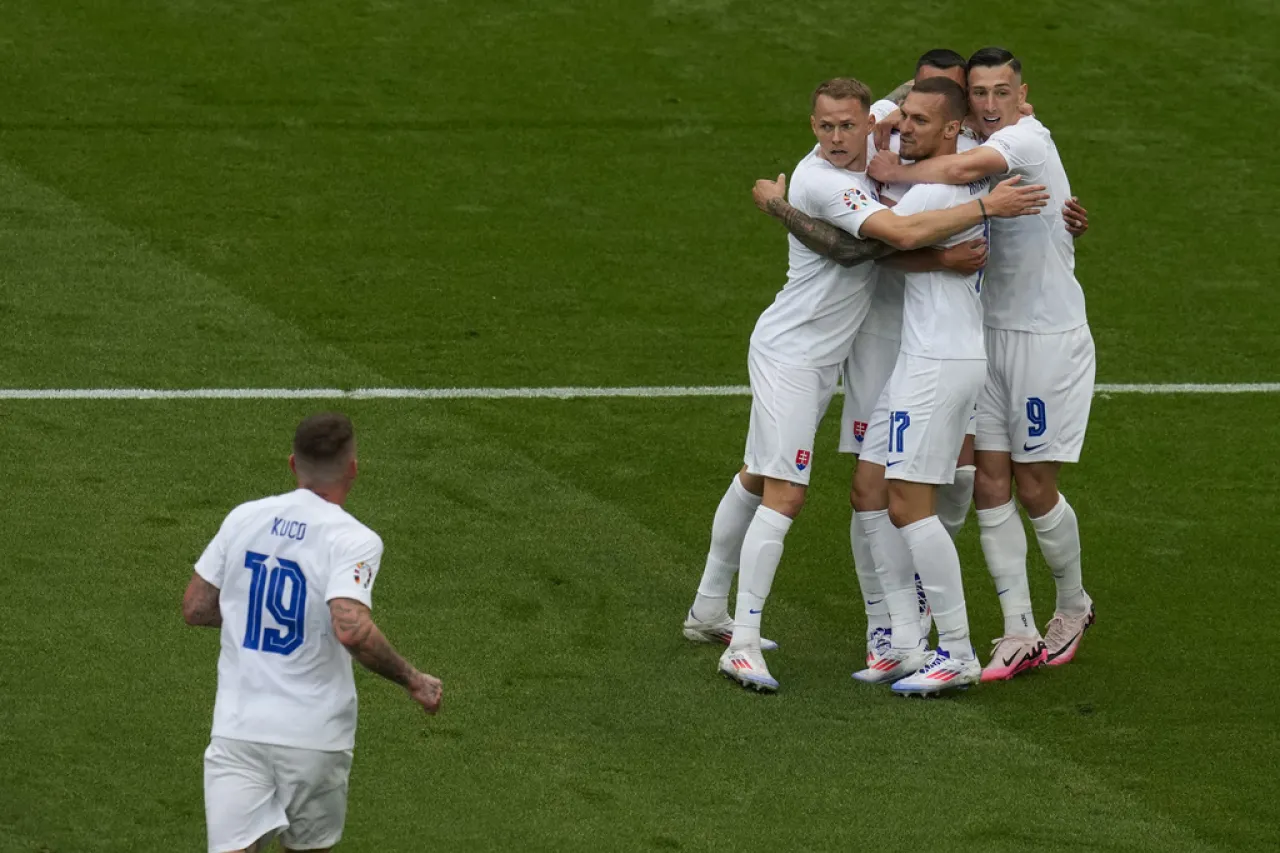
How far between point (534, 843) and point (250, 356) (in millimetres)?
5157

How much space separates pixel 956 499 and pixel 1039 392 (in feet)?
1.83

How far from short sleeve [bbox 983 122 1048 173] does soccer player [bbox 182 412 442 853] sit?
317cm

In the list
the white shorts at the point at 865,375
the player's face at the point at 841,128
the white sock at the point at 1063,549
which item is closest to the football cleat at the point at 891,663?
the white sock at the point at 1063,549

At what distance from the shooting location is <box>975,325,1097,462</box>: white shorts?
8148 millimetres

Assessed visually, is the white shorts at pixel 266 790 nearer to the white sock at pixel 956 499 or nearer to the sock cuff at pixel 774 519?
the sock cuff at pixel 774 519

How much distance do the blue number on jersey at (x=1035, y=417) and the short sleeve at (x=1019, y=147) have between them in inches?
36.1

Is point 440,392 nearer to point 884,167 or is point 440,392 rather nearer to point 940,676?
point 884,167

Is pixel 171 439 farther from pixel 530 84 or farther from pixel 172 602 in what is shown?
pixel 530 84

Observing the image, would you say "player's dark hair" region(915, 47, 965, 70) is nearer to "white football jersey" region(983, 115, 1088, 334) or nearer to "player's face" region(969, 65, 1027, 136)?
"player's face" region(969, 65, 1027, 136)

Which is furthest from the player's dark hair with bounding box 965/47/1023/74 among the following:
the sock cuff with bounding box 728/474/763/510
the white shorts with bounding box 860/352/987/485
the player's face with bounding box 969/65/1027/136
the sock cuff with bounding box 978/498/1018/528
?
the sock cuff with bounding box 728/474/763/510

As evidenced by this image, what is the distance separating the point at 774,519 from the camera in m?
7.96

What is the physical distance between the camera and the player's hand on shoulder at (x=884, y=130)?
809 centimetres

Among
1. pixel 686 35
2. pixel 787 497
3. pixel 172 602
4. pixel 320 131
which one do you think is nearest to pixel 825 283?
pixel 787 497

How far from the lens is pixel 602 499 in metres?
9.80
